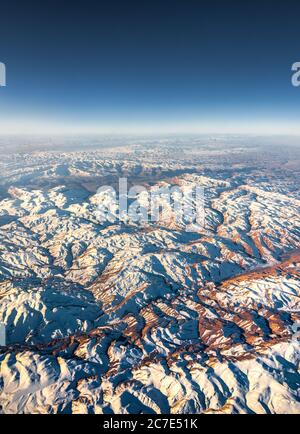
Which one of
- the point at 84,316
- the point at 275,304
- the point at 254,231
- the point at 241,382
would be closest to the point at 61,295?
the point at 84,316

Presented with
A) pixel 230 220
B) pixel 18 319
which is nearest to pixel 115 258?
pixel 18 319

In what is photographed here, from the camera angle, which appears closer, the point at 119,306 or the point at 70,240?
the point at 119,306

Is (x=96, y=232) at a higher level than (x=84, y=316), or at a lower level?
higher

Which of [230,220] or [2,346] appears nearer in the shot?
[2,346]

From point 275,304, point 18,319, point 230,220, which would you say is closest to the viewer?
point 18,319

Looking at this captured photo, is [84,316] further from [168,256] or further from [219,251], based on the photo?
[219,251]

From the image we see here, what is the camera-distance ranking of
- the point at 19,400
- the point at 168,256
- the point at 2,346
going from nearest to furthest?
1. the point at 19,400
2. the point at 2,346
3. the point at 168,256
